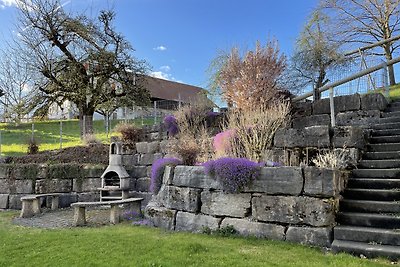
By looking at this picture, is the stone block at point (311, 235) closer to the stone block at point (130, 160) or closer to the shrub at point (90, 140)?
the stone block at point (130, 160)

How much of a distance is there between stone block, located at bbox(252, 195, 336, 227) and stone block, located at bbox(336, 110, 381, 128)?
396 cm

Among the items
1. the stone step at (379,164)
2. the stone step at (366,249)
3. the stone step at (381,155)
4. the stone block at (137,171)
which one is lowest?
the stone step at (366,249)

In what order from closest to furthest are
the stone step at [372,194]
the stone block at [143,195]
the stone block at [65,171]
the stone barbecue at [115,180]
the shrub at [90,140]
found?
the stone step at [372,194] < the stone barbecue at [115,180] < the stone block at [143,195] < the stone block at [65,171] < the shrub at [90,140]

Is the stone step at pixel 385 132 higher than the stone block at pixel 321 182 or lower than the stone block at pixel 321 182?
higher

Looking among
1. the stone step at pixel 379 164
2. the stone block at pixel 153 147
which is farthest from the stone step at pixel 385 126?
the stone block at pixel 153 147

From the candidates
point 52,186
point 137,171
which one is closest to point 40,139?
point 52,186

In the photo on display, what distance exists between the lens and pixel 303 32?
1961 cm

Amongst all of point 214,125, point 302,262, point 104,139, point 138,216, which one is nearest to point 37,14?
point 104,139

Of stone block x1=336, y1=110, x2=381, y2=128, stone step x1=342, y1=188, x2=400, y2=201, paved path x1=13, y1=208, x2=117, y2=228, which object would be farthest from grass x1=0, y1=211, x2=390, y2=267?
stone block x1=336, y1=110, x2=381, y2=128

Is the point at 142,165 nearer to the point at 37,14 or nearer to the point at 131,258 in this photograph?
the point at 131,258

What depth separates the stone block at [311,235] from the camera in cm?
456

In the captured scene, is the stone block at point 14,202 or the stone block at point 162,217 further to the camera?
the stone block at point 14,202

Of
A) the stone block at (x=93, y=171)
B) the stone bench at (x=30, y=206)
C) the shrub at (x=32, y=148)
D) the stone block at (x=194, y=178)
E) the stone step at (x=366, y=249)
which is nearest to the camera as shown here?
the stone step at (x=366, y=249)

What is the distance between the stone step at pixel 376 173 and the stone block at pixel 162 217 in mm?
3317
